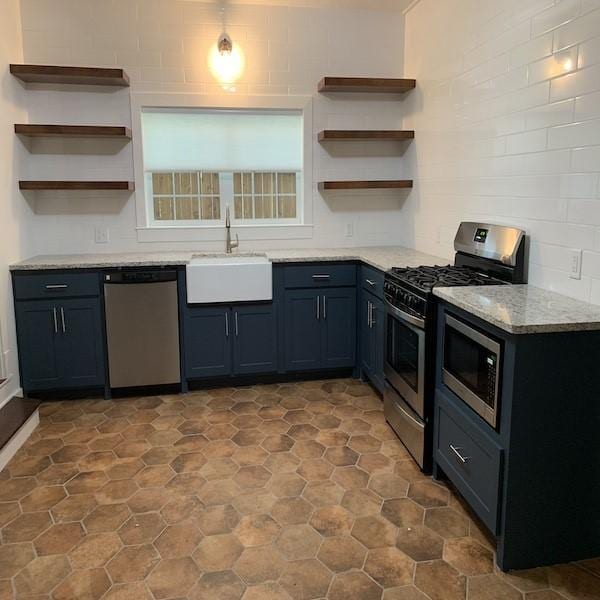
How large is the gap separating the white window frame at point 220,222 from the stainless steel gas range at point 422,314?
1.52 metres

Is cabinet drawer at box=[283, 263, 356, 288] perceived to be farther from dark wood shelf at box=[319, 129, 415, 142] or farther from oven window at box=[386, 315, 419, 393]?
dark wood shelf at box=[319, 129, 415, 142]

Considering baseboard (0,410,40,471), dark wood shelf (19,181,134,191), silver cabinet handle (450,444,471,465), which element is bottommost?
baseboard (0,410,40,471)

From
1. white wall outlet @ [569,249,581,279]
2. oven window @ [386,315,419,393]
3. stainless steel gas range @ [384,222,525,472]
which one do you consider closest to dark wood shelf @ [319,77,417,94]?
stainless steel gas range @ [384,222,525,472]

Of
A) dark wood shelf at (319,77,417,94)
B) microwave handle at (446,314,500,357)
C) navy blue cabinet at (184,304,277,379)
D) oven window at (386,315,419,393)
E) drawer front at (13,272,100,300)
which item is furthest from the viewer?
dark wood shelf at (319,77,417,94)

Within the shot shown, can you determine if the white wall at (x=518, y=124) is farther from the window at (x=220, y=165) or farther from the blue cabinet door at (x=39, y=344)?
the blue cabinet door at (x=39, y=344)

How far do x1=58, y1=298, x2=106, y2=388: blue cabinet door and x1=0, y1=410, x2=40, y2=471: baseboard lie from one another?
38 cm

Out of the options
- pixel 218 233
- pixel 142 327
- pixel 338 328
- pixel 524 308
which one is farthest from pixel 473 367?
pixel 218 233

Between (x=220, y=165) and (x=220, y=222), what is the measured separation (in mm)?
460

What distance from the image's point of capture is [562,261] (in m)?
2.51

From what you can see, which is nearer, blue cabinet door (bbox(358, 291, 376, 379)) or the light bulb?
blue cabinet door (bbox(358, 291, 376, 379))

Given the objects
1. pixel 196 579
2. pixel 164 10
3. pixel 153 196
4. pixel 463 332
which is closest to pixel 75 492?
pixel 196 579

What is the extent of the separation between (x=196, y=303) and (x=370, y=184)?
1696 mm

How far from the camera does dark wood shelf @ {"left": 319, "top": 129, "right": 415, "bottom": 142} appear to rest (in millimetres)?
4203

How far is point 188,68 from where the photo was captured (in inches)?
163
